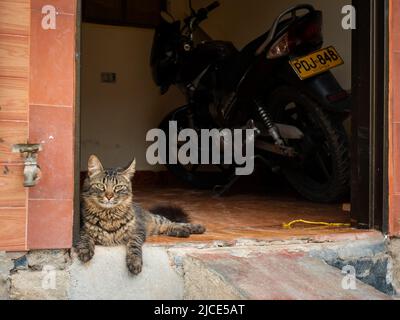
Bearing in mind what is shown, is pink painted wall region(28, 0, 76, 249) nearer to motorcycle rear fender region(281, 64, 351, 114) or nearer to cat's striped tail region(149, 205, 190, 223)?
cat's striped tail region(149, 205, 190, 223)

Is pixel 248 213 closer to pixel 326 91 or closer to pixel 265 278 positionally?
pixel 326 91

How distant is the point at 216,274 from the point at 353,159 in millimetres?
1000

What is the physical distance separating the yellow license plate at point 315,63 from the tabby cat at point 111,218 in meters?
1.29

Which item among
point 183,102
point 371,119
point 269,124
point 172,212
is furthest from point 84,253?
point 183,102

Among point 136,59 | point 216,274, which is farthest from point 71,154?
point 136,59

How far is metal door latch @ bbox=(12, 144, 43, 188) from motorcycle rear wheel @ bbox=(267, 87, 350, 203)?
5.67 ft

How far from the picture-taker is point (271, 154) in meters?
3.27

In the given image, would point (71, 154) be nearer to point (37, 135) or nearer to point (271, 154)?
point (37, 135)

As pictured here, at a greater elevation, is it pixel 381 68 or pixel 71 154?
pixel 381 68

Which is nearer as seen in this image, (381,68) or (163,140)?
(381,68)

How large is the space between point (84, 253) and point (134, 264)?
0.19m

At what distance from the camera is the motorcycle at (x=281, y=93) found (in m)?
2.74
